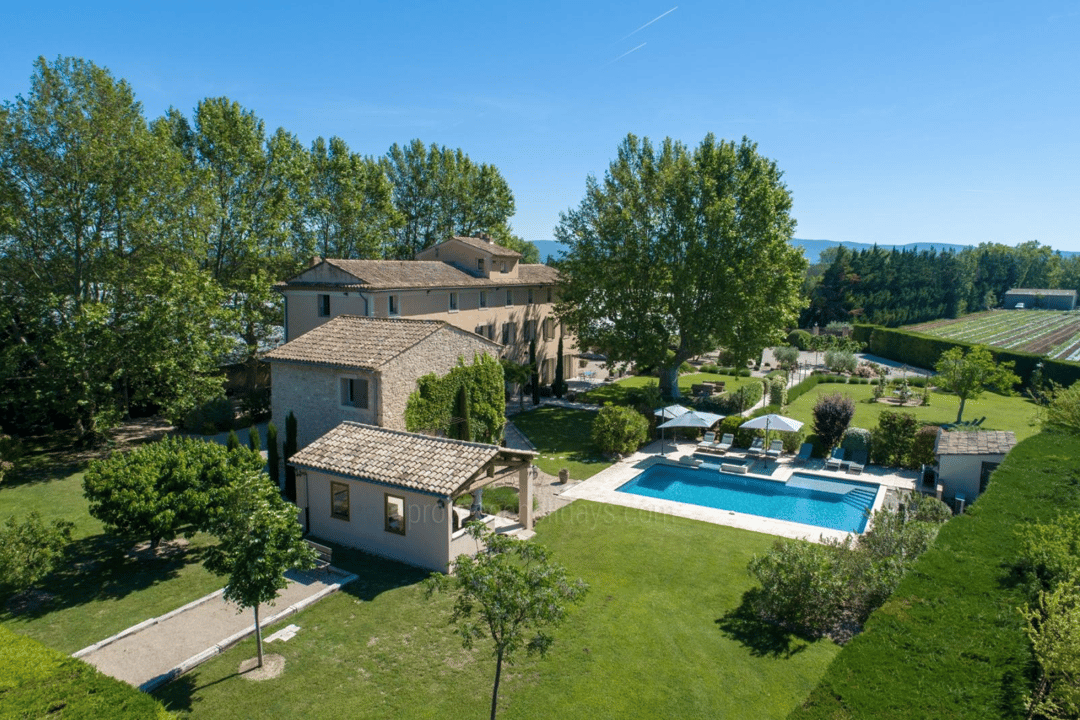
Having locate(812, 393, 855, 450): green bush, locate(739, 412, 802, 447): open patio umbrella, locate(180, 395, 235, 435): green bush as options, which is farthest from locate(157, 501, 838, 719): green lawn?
locate(180, 395, 235, 435): green bush

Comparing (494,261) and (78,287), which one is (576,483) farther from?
(78,287)

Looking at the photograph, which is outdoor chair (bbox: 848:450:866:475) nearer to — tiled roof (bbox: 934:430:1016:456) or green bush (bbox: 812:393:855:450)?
green bush (bbox: 812:393:855:450)

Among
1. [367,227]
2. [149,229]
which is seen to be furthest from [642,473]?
[367,227]

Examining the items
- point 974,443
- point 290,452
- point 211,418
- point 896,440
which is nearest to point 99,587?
point 290,452

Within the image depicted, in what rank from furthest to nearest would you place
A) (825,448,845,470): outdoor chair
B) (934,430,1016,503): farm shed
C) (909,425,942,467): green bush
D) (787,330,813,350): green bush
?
(787,330,813,350): green bush, (825,448,845,470): outdoor chair, (909,425,942,467): green bush, (934,430,1016,503): farm shed

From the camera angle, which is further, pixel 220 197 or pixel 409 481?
pixel 220 197

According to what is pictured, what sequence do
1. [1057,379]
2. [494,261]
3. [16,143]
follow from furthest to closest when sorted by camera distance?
1. [1057,379]
2. [494,261]
3. [16,143]

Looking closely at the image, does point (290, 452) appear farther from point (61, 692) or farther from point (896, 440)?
point (896, 440)
